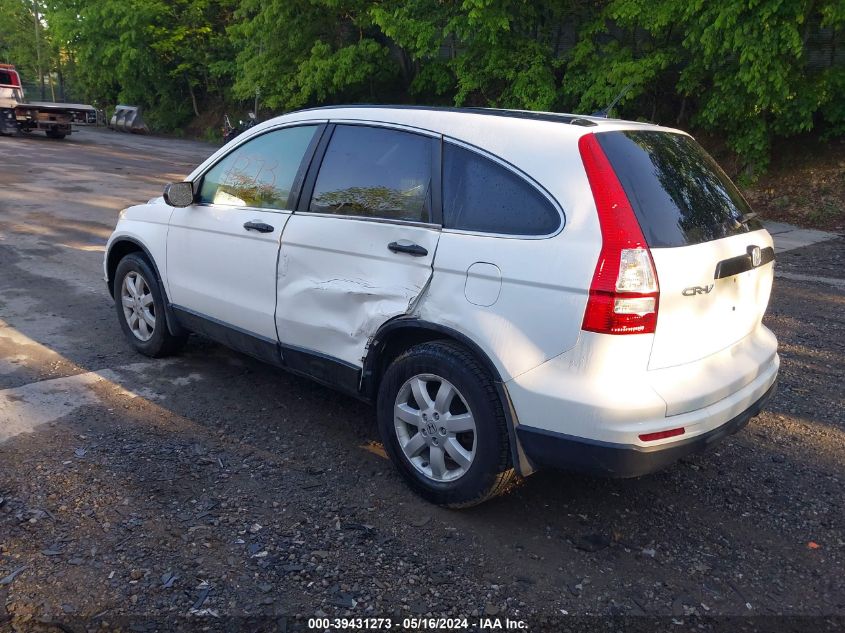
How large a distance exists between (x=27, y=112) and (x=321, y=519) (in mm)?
25548

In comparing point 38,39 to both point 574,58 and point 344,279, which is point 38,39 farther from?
point 344,279

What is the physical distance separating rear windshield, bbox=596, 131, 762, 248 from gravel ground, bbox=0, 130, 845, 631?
135 cm

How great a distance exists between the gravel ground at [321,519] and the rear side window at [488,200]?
135 cm

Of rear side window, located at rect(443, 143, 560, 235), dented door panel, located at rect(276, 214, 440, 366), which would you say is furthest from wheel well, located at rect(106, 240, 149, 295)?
rear side window, located at rect(443, 143, 560, 235)

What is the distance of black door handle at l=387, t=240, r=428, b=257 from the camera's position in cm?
344

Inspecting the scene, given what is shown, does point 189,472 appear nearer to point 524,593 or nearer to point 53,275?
point 524,593

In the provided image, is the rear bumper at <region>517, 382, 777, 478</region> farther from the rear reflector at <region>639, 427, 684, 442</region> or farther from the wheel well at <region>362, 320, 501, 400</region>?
the wheel well at <region>362, 320, 501, 400</region>

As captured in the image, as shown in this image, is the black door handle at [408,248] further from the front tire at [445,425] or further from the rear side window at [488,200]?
the front tire at [445,425]

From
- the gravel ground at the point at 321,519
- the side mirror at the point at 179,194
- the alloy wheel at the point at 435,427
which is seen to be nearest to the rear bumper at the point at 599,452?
the alloy wheel at the point at 435,427

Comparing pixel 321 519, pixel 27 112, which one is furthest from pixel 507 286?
pixel 27 112

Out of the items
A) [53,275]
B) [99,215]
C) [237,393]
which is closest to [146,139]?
[99,215]

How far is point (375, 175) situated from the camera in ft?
12.6

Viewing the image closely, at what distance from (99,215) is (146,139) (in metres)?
21.9

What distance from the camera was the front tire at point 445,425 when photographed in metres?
3.20
